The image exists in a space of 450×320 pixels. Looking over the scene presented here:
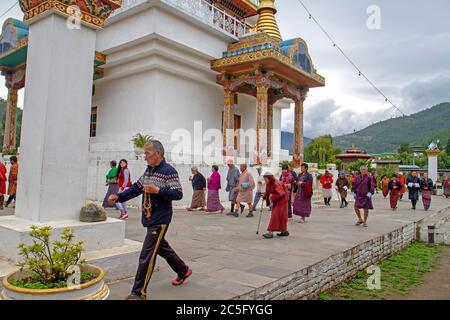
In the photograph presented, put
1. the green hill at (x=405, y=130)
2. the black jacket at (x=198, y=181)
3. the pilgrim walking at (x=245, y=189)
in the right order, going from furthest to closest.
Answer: the green hill at (x=405, y=130) → the black jacket at (x=198, y=181) → the pilgrim walking at (x=245, y=189)

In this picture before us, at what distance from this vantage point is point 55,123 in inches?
172

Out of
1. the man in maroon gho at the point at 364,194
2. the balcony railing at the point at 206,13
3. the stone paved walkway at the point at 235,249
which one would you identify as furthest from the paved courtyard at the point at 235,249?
the balcony railing at the point at 206,13

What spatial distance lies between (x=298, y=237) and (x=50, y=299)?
5.57 metres

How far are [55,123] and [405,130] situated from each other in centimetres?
15965

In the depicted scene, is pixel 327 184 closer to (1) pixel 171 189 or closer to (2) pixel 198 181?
(2) pixel 198 181

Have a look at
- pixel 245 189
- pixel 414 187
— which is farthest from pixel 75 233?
pixel 414 187

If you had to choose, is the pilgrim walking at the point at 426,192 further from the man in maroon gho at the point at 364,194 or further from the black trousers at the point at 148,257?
the black trousers at the point at 148,257

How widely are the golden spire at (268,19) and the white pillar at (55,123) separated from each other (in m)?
15.2

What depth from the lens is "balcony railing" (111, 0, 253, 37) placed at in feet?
47.3

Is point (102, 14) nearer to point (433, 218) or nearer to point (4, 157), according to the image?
point (433, 218)

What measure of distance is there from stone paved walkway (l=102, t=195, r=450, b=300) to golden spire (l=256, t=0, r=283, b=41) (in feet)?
38.2

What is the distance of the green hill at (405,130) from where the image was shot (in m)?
130
